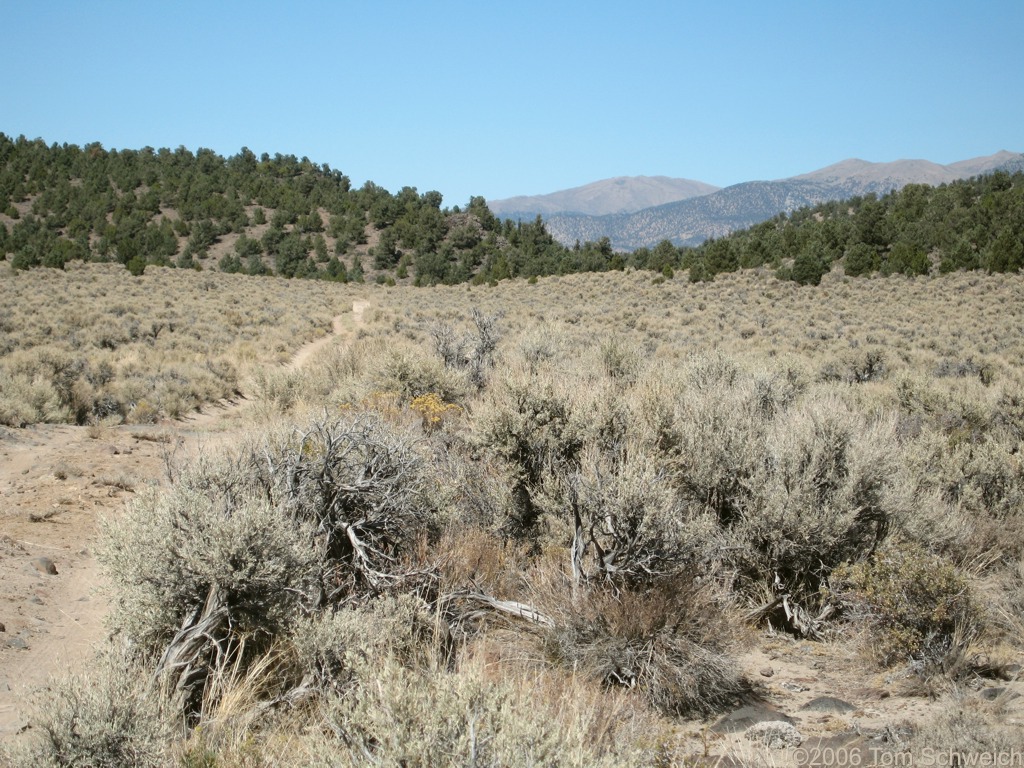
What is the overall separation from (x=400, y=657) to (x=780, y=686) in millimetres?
2497

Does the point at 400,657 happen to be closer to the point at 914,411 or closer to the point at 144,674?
the point at 144,674

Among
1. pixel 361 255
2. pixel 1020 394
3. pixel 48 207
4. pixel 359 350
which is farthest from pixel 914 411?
pixel 48 207

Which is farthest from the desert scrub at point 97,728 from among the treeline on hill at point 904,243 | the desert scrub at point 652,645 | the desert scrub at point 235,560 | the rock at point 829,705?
the treeline on hill at point 904,243

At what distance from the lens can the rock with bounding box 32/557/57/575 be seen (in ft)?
19.5

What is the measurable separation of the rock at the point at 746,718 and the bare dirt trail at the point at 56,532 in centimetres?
349

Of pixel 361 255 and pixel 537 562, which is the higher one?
pixel 361 255

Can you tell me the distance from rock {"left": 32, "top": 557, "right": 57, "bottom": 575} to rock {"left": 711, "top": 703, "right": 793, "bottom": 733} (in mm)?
5691

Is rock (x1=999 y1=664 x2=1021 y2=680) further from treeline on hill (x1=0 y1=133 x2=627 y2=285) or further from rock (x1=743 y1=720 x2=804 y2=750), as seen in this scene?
treeline on hill (x1=0 y1=133 x2=627 y2=285)

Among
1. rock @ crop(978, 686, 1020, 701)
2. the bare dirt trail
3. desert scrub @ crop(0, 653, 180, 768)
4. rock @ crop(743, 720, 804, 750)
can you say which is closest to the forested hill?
the bare dirt trail

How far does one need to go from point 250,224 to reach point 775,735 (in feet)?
223

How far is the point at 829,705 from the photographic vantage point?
4.04 meters

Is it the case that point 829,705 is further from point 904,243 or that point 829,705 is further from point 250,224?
point 250,224

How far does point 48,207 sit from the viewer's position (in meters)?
57.3

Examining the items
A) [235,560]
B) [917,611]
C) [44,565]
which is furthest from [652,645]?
[44,565]
